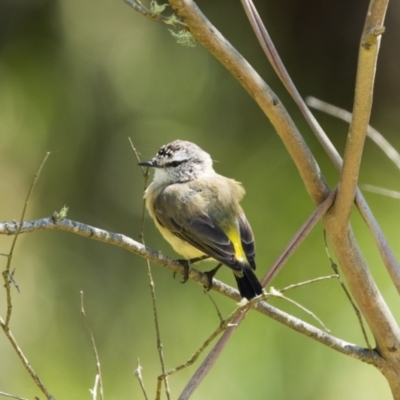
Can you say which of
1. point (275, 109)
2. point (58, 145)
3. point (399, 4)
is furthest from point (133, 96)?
point (275, 109)

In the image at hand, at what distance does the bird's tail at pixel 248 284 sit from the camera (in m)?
3.41

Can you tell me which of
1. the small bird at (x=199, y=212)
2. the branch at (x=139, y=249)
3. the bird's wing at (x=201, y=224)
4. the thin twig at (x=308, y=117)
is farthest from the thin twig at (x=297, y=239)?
the bird's wing at (x=201, y=224)

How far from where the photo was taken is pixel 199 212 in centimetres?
427

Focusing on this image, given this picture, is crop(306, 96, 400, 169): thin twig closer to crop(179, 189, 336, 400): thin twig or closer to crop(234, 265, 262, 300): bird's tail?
crop(179, 189, 336, 400): thin twig

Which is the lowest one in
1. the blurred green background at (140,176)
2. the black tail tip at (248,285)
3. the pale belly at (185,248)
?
the black tail tip at (248,285)

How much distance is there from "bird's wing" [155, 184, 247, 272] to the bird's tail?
0.32 feet

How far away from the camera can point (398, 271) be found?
2.39m

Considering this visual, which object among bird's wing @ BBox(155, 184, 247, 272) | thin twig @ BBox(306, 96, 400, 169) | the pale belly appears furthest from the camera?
the pale belly

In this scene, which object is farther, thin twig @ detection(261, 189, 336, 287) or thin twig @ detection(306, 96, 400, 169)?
thin twig @ detection(306, 96, 400, 169)

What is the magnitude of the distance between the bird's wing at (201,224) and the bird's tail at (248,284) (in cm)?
10

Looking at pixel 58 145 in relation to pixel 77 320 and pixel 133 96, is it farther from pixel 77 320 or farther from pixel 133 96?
pixel 77 320

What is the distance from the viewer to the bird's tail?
341 cm

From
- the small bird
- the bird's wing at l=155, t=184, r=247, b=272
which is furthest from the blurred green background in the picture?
the bird's wing at l=155, t=184, r=247, b=272

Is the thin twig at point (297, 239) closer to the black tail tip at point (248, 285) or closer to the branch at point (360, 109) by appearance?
the branch at point (360, 109)
